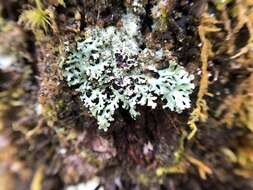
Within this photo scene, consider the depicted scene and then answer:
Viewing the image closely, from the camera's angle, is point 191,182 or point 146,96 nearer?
point 146,96

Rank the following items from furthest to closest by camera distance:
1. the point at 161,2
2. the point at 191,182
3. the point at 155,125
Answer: the point at 191,182 < the point at 155,125 < the point at 161,2

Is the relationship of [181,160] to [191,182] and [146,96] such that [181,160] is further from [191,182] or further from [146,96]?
[146,96]

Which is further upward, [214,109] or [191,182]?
[214,109]

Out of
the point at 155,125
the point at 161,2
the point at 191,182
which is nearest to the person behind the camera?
the point at 161,2

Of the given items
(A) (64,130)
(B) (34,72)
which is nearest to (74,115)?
(A) (64,130)

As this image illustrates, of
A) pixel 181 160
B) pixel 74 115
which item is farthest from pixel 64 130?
pixel 181 160

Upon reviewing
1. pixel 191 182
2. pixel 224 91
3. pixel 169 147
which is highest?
pixel 224 91
